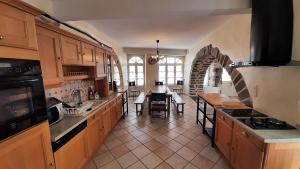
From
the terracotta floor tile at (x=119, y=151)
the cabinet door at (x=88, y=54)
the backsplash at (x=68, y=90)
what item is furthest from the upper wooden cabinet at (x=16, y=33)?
the terracotta floor tile at (x=119, y=151)

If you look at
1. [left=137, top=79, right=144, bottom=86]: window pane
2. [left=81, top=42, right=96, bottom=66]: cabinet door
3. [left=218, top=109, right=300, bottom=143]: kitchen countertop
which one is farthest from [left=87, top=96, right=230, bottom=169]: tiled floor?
[left=137, top=79, right=144, bottom=86]: window pane

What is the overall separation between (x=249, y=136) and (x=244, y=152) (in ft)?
0.82

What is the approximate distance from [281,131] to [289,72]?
76 cm

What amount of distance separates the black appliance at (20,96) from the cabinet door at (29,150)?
69mm

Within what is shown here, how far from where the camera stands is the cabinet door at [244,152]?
4.77 ft

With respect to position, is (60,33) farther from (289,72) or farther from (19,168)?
(289,72)

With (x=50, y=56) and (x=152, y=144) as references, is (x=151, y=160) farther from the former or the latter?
(x=50, y=56)

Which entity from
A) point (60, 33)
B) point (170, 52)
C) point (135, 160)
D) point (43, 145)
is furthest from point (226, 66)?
point (170, 52)

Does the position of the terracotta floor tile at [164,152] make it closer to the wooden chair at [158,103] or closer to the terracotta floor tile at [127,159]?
the terracotta floor tile at [127,159]

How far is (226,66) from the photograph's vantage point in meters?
3.13

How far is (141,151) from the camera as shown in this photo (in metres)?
2.52

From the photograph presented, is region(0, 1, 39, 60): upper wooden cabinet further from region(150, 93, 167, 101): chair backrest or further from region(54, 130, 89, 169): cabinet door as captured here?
region(150, 93, 167, 101): chair backrest

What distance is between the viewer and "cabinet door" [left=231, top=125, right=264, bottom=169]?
57.2 inches

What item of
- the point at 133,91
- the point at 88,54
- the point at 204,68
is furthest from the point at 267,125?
the point at 133,91
